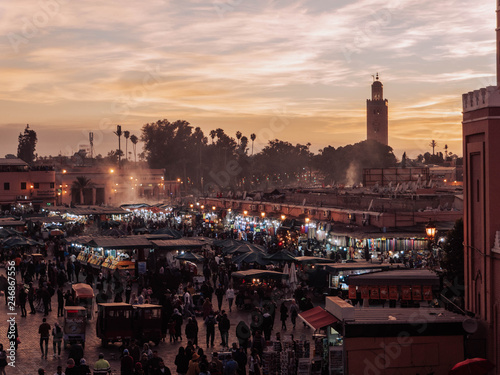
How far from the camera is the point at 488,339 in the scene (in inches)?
616

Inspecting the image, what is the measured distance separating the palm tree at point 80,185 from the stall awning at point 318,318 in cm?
7707

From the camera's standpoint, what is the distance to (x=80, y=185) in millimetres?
91188

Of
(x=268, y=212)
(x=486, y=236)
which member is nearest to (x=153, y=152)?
(x=268, y=212)

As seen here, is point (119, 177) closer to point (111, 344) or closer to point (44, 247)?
point (44, 247)

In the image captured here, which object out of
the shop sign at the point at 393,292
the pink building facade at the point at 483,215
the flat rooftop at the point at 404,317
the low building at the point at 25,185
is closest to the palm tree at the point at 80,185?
the low building at the point at 25,185

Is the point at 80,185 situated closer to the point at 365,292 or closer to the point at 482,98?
the point at 365,292

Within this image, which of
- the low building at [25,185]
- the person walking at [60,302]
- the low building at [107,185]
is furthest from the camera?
the low building at [107,185]

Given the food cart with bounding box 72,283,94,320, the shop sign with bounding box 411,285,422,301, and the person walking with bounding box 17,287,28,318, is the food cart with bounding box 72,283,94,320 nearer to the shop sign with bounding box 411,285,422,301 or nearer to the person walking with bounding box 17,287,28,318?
the person walking with bounding box 17,287,28,318

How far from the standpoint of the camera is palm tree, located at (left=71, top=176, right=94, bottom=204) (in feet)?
300

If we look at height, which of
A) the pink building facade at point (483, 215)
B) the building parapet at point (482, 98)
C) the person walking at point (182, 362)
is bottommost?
the person walking at point (182, 362)

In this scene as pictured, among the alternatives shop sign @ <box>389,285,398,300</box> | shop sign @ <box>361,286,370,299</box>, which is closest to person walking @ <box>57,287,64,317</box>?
shop sign @ <box>361,286,370,299</box>

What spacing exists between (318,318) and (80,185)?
7789 cm

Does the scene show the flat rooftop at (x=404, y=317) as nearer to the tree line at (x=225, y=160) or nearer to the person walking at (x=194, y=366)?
the person walking at (x=194, y=366)

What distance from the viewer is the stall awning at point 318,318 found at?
1578 centimetres
